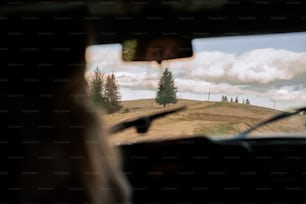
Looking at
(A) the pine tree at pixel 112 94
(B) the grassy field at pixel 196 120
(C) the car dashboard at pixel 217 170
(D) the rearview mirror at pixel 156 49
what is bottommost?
(C) the car dashboard at pixel 217 170

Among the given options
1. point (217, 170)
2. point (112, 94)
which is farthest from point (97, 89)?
point (217, 170)

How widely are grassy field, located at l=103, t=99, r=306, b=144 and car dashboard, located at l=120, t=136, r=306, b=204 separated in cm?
2

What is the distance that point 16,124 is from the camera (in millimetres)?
1201

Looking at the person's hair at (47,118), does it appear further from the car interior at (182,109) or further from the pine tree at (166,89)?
the pine tree at (166,89)

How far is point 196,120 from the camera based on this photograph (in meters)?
1.24

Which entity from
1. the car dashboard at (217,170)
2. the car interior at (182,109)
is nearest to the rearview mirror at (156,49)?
the car interior at (182,109)

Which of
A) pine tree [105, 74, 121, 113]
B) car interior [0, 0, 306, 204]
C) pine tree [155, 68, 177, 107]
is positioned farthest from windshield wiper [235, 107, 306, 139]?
pine tree [105, 74, 121, 113]

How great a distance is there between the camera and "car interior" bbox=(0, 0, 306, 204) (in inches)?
47.0

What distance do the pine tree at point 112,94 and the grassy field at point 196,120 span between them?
0.01m

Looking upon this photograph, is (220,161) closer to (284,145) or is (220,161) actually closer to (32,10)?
(284,145)

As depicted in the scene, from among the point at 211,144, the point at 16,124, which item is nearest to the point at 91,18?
the point at 16,124

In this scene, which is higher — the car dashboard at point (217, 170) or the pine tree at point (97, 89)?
the pine tree at point (97, 89)

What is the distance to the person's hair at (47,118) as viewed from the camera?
1.19m

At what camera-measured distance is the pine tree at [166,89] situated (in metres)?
1.21
